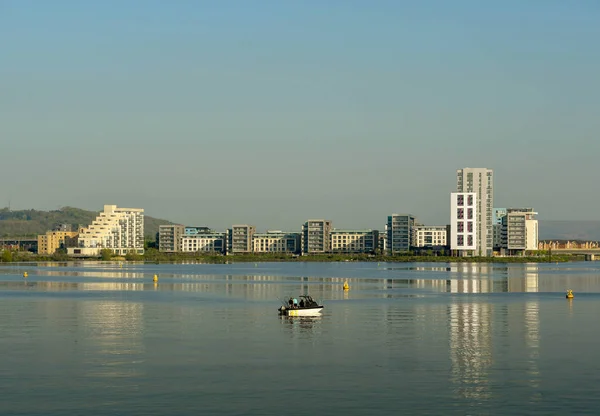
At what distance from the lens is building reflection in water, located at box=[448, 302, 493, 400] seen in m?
31.8

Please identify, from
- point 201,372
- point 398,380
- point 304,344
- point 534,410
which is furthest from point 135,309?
point 534,410

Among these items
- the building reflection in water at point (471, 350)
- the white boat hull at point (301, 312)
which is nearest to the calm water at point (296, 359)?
the building reflection in water at point (471, 350)

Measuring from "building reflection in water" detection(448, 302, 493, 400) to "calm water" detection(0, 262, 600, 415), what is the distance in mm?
72

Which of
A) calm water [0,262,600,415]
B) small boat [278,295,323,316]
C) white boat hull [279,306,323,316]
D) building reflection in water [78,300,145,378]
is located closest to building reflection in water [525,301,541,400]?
calm water [0,262,600,415]

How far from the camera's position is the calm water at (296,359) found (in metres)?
29.2

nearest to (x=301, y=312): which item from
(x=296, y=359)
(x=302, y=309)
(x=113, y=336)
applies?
(x=302, y=309)

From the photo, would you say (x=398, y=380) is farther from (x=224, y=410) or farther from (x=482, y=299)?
(x=482, y=299)

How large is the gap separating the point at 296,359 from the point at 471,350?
8.42 m

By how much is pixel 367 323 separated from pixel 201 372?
20495 millimetres

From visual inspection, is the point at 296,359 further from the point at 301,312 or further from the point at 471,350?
the point at 301,312

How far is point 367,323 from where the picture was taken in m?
54.0

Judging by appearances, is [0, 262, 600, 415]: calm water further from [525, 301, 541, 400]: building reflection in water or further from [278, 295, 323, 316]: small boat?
[278, 295, 323, 316]: small boat

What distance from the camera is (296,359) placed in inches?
1522

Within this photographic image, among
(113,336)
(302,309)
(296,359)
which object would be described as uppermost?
(302,309)
